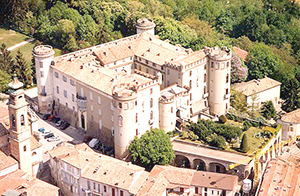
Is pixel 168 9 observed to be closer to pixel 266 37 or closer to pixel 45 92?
pixel 266 37

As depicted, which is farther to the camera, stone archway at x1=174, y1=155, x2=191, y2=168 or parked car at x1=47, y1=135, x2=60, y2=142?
parked car at x1=47, y1=135, x2=60, y2=142

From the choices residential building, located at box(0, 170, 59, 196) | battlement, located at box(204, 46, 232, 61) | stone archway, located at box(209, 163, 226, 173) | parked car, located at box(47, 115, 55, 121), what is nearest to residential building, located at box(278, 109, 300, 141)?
battlement, located at box(204, 46, 232, 61)

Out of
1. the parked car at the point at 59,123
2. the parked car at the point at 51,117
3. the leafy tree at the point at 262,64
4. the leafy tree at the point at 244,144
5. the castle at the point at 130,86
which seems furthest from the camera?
the leafy tree at the point at 262,64

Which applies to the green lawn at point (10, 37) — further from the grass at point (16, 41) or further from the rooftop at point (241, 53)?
the rooftop at point (241, 53)

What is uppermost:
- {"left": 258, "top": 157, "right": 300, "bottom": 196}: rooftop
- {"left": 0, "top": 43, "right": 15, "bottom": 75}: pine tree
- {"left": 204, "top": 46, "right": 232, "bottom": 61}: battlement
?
{"left": 204, "top": 46, "right": 232, "bottom": 61}: battlement

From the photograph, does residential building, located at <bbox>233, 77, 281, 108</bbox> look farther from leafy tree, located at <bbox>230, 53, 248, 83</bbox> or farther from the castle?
the castle

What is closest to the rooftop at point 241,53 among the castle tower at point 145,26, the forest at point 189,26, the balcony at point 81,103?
the forest at point 189,26

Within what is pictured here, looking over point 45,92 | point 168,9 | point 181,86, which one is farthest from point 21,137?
point 168,9
